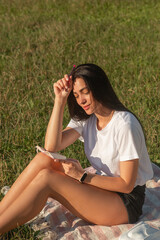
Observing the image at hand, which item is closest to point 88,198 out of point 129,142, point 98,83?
point 129,142

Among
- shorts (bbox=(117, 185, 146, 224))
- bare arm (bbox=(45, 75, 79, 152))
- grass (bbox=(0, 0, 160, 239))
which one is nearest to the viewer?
shorts (bbox=(117, 185, 146, 224))

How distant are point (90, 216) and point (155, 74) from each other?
4.02 m

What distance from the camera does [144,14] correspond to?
1106cm

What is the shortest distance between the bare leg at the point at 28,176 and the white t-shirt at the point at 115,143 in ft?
1.26

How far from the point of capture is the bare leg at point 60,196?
343 cm

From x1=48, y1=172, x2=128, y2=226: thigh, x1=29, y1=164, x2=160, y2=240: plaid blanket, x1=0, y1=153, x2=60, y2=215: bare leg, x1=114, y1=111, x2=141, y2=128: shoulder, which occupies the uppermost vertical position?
x1=114, y1=111, x2=141, y2=128: shoulder

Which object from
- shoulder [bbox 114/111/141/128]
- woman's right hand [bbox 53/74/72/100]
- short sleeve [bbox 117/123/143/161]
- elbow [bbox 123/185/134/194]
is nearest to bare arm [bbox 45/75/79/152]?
woman's right hand [bbox 53/74/72/100]

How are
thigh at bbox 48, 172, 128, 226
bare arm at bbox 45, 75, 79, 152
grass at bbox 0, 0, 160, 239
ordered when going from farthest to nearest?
1. grass at bbox 0, 0, 160, 239
2. bare arm at bbox 45, 75, 79, 152
3. thigh at bbox 48, 172, 128, 226

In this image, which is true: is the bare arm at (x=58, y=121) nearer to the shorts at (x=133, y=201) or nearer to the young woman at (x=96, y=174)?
the young woman at (x=96, y=174)

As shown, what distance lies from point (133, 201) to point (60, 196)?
2.04 feet

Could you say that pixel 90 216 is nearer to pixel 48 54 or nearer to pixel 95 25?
pixel 48 54

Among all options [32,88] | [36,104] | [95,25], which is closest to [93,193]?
[36,104]

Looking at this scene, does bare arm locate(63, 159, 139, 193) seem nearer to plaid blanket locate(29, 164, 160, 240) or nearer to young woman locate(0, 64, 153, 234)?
young woman locate(0, 64, 153, 234)

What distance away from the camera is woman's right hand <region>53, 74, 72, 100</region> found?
3598 millimetres
